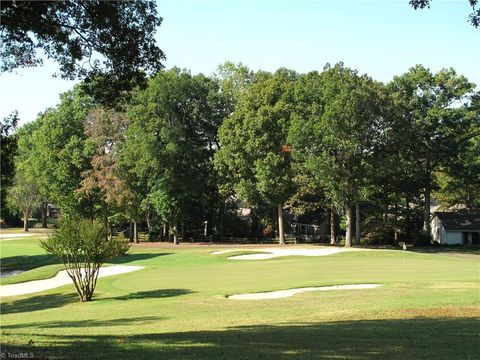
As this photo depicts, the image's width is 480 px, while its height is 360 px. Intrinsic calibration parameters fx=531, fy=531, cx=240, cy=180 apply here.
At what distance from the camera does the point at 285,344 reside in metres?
10.2

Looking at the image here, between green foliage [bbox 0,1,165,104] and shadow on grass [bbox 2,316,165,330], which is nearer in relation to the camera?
green foliage [bbox 0,1,165,104]

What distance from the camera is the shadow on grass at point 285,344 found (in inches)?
351

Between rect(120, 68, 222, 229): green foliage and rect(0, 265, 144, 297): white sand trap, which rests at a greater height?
rect(120, 68, 222, 229): green foliage

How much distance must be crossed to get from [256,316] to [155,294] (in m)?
9.54

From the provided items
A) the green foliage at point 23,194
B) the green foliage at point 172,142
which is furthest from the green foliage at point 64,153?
the green foliage at point 23,194

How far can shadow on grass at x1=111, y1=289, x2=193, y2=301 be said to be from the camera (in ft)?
80.1

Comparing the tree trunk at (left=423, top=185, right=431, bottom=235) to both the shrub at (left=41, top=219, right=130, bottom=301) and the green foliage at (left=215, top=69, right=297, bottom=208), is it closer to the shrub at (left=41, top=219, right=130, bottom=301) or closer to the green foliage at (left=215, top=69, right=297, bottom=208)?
the green foliage at (left=215, top=69, right=297, bottom=208)

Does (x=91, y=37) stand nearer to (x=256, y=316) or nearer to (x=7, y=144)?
(x=7, y=144)

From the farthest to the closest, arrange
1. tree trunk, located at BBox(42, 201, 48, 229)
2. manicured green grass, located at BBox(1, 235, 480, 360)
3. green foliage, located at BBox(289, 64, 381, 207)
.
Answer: tree trunk, located at BBox(42, 201, 48, 229) < green foliage, located at BBox(289, 64, 381, 207) < manicured green grass, located at BBox(1, 235, 480, 360)

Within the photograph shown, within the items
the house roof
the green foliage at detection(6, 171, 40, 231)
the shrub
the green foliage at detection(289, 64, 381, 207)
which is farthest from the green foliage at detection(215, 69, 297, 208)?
the green foliage at detection(6, 171, 40, 231)

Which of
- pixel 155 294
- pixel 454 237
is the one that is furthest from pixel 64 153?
pixel 454 237

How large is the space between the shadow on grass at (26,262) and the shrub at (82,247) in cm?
1970

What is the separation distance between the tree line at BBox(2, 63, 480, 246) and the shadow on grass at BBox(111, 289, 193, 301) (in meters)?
31.5

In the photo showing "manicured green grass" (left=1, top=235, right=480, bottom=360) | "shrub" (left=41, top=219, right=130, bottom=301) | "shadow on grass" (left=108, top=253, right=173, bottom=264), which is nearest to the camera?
"manicured green grass" (left=1, top=235, right=480, bottom=360)
